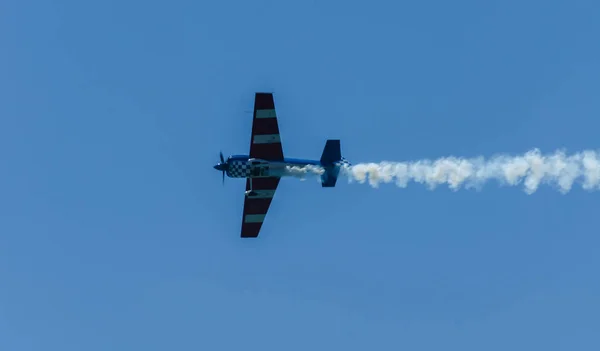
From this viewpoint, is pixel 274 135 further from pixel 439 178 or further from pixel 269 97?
pixel 439 178

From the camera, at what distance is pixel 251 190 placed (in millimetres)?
58406

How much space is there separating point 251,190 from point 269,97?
5.59 m

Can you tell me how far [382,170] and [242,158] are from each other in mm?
6773

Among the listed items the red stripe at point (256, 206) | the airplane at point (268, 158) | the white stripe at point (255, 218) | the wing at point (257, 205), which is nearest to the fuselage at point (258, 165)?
the airplane at point (268, 158)

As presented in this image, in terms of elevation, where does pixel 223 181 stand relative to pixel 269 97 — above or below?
below

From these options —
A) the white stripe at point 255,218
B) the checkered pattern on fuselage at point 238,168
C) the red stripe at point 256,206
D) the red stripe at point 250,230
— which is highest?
the checkered pattern on fuselage at point 238,168

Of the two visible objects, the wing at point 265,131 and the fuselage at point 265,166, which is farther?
the fuselage at point 265,166

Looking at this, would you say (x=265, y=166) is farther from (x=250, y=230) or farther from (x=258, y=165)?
(x=250, y=230)

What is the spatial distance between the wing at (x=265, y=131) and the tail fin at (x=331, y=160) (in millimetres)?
2139

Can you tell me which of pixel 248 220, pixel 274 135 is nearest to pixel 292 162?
pixel 274 135

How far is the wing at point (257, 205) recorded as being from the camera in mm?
57938

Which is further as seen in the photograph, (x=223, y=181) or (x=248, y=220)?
(x=248, y=220)

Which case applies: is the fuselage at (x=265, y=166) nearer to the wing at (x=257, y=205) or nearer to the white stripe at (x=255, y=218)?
the wing at (x=257, y=205)

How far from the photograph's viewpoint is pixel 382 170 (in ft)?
185
